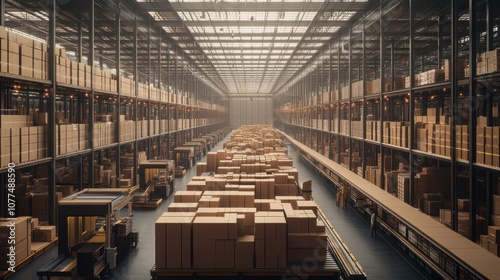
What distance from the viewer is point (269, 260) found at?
262 inches

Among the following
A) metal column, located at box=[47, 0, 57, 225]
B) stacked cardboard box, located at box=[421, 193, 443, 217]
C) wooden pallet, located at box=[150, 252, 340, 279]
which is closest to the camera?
wooden pallet, located at box=[150, 252, 340, 279]

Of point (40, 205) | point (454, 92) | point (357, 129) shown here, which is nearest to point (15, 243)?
point (40, 205)

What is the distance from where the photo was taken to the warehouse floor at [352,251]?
8594 millimetres

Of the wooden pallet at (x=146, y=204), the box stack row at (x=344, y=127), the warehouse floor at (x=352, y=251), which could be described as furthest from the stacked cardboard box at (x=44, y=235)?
Answer: the box stack row at (x=344, y=127)

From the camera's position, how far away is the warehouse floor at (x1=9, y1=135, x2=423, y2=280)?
28.2ft

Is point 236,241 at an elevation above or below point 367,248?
above

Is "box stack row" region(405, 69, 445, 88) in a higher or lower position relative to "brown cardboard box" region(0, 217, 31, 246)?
higher

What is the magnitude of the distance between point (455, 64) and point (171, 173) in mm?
13158

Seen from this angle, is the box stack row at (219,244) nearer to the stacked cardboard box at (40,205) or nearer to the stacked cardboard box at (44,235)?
the stacked cardboard box at (44,235)

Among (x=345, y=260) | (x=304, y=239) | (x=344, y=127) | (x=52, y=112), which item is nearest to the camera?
(x=304, y=239)

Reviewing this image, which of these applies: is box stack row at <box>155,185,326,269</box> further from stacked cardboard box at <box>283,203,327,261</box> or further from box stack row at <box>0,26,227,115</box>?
box stack row at <box>0,26,227,115</box>

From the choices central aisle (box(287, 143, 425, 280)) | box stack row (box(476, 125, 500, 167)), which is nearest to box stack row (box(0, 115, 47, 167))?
central aisle (box(287, 143, 425, 280))

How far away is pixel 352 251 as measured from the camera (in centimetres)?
1022

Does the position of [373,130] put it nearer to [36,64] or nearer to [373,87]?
[373,87]
